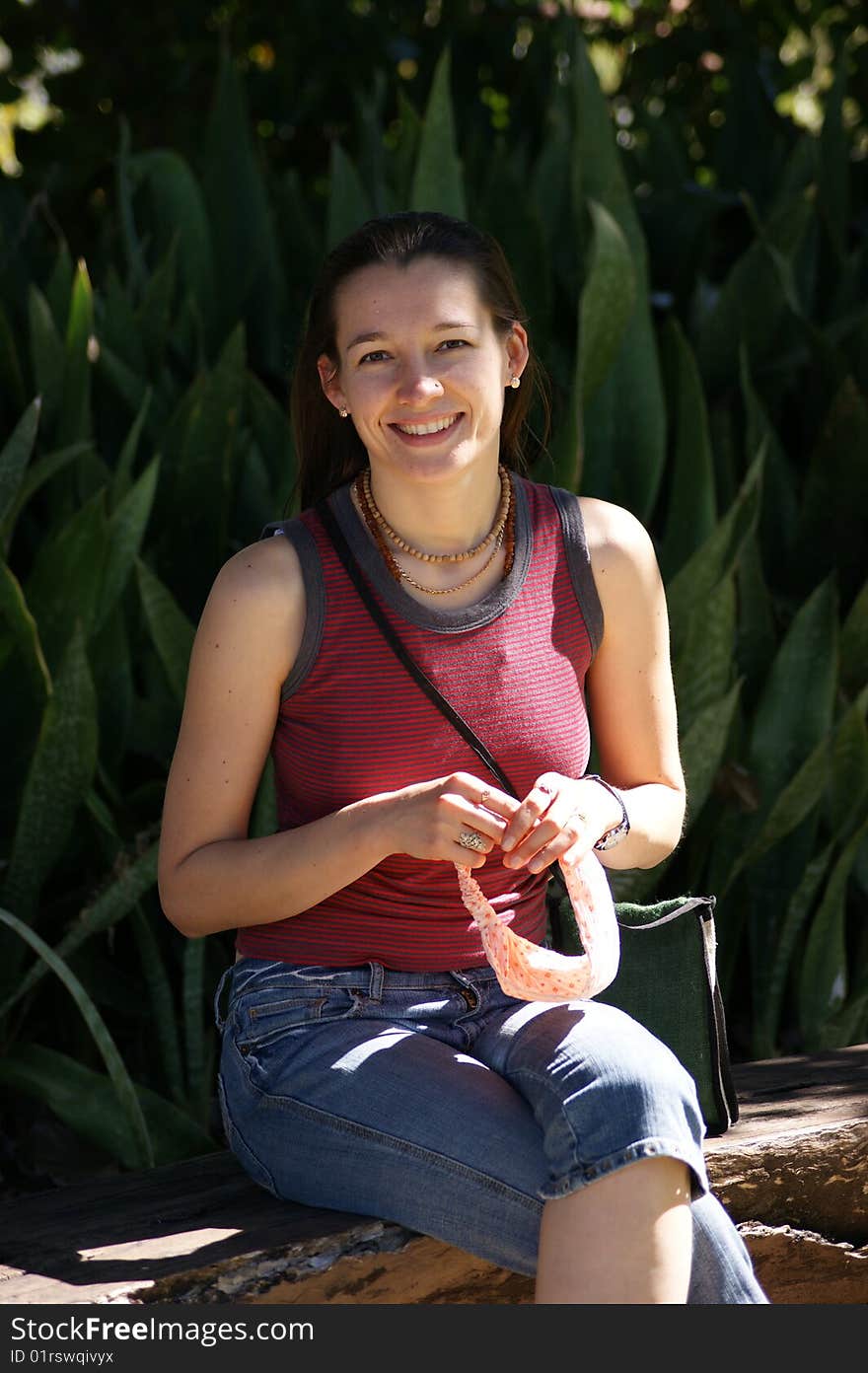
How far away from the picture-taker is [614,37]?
4.66 metres

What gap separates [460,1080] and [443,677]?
0.36 metres

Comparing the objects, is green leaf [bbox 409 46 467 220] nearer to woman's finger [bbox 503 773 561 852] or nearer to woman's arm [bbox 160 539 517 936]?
woman's arm [bbox 160 539 517 936]

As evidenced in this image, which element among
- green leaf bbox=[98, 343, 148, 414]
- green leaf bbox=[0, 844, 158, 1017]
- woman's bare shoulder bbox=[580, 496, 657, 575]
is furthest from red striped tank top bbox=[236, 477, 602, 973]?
green leaf bbox=[98, 343, 148, 414]

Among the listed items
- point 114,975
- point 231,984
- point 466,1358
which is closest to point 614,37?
point 114,975

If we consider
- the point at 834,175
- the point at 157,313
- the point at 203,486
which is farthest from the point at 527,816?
the point at 834,175

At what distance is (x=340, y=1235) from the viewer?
5.00 ft

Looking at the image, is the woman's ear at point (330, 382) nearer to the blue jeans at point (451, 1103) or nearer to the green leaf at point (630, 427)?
the blue jeans at point (451, 1103)

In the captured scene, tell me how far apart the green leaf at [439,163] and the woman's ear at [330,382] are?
1042mm

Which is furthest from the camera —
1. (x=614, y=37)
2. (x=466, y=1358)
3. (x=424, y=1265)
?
(x=614, y=37)

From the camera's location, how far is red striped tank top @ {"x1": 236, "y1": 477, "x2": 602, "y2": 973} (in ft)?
5.30

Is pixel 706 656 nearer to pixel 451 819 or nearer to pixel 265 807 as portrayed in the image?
pixel 265 807

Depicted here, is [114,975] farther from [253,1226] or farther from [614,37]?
[614,37]

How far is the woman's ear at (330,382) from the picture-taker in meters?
1.70

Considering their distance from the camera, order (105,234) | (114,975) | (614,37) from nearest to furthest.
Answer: (114,975), (105,234), (614,37)
